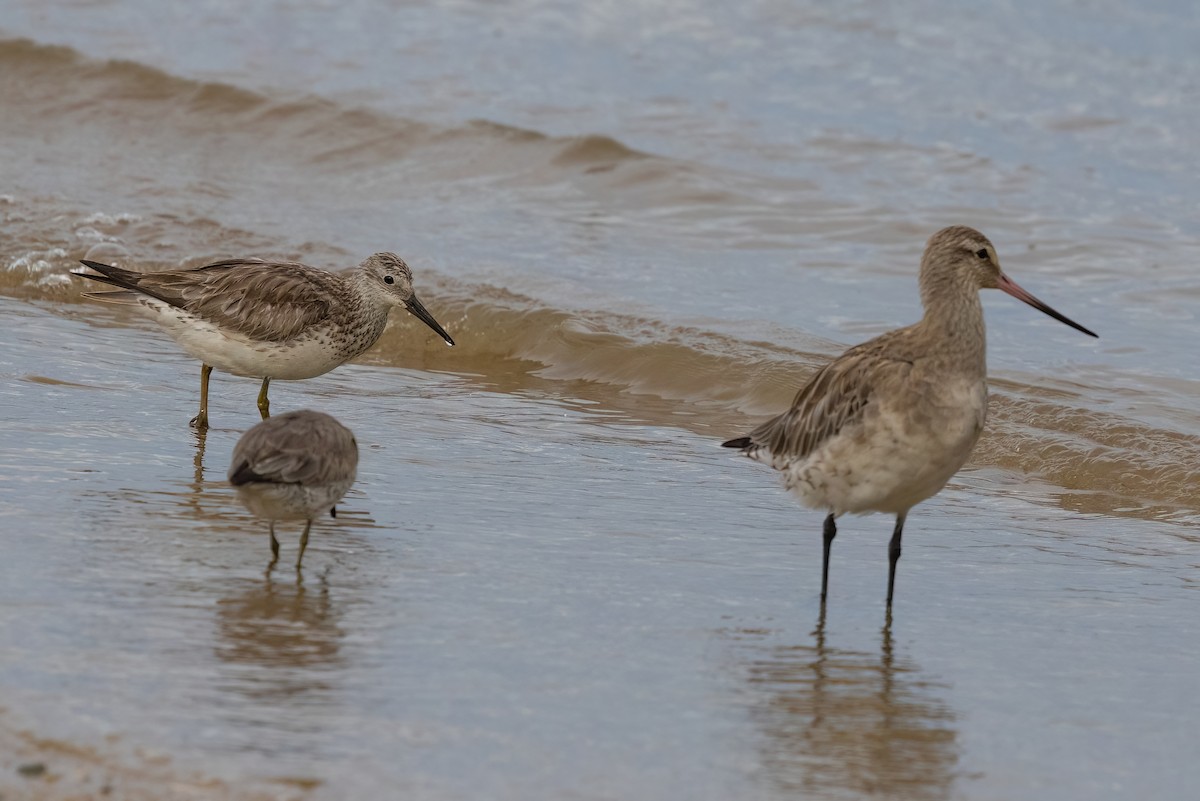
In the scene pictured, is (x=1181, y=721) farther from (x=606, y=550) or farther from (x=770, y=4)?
(x=770, y=4)

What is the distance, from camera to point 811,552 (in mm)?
6902

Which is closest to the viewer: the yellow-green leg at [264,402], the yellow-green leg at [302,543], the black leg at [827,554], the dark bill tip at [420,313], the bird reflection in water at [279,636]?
the bird reflection in water at [279,636]

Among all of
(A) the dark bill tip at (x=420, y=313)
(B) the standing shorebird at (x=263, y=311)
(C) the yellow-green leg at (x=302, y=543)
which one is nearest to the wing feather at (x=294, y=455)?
(C) the yellow-green leg at (x=302, y=543)

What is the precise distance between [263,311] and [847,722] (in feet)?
14.1

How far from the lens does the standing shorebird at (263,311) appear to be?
8250mm

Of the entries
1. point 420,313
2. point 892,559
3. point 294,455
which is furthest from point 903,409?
point 420,313

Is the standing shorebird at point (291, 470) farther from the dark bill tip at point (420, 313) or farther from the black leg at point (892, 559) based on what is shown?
the dark bill tip at point (420, 313)

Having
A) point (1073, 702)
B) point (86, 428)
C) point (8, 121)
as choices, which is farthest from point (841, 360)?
point (8, 121)

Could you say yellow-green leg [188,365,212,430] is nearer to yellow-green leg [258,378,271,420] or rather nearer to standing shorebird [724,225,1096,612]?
yellow-green leg [258,378,271,420]

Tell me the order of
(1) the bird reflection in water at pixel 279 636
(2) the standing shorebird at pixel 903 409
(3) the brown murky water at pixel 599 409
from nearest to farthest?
(3) the brown murky water at pixel 599 409 → (1) the bird reflection in water at pixel 279 636 → (2) the standing shorebird at pixel 903 409

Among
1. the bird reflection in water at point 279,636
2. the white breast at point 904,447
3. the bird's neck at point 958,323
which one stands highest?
the bird's neck at point 958,323

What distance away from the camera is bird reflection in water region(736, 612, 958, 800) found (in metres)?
4.61

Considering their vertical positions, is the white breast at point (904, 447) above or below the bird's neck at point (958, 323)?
below

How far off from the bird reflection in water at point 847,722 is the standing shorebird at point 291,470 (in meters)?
1.58
